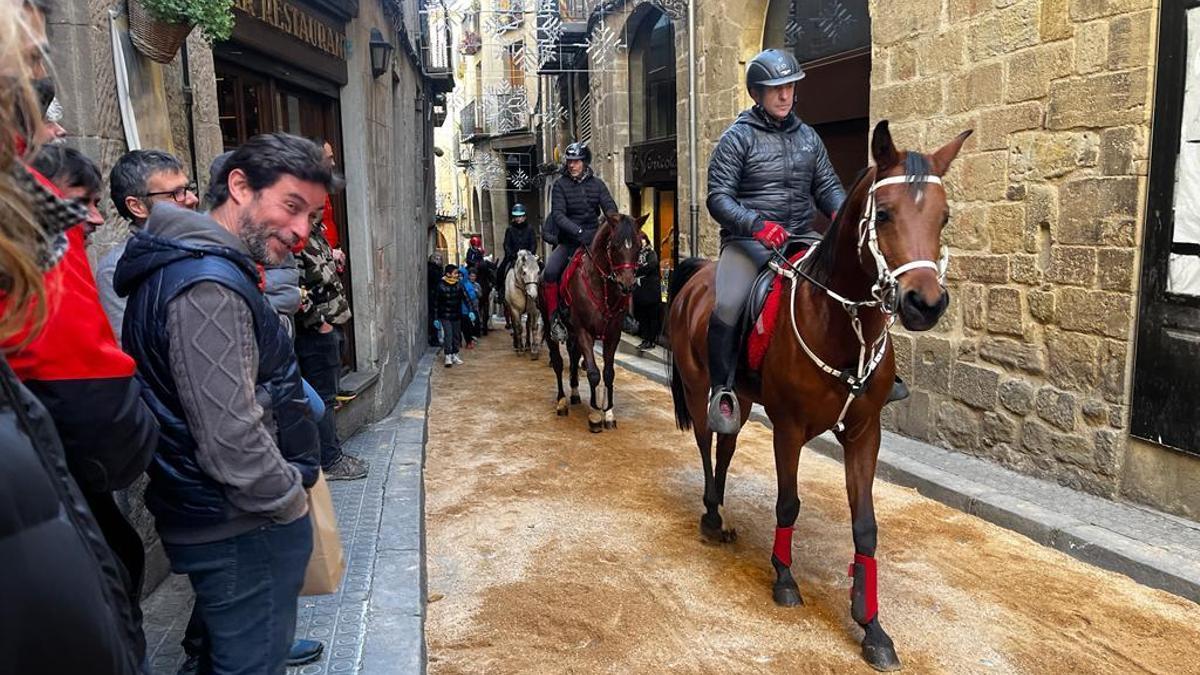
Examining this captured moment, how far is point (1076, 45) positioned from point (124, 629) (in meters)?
5.79

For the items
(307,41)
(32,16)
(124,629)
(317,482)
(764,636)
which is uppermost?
(307,41)

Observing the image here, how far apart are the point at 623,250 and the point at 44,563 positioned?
674 cm

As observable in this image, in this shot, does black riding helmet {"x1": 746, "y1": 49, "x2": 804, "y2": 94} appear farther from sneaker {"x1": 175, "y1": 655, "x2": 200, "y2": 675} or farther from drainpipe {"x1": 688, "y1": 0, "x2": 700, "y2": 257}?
drainpipe {"x1": 688, "y1": 0, "x2": 700, "y2": 257}

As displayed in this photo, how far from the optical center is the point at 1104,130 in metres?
4.86

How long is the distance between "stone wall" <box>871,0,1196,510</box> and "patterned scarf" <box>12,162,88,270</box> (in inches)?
208

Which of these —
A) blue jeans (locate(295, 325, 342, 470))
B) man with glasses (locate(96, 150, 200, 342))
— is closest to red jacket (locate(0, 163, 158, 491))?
man with glasses (locate(96, 150, 200, 342))

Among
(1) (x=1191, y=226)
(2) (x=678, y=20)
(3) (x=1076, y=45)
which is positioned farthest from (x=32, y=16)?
(2) (x=678, y=20)

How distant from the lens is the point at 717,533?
471 centimetres

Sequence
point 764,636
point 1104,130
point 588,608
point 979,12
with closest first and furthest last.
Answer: point 764,636, point 588,608, point 1104,130, point 979,12

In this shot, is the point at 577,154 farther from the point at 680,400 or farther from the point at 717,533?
the point at 717,533

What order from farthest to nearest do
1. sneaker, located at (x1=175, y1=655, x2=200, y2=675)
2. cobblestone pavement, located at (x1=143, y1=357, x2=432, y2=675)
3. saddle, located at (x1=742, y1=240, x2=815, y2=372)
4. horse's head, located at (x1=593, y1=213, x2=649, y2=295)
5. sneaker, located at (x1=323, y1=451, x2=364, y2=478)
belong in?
1. horse's head, located at (x1=593, y1=213, x2=649, y2=295)
2. sneaker, located at (x1=323, y1=451, x2=364, y2=478)
3. saddle, located at (x1=742, y1=240, x2=815, y2=372)
4. cobblestone pavement, located at (x1=143, y1=357, x2=432, y2=675)
5. sneaker, located at (x1=175, y1=655, x2=200, y2=675)

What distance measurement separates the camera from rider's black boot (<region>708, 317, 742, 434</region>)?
4.25 metres

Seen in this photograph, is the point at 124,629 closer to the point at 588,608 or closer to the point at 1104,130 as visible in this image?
the point at 588,608

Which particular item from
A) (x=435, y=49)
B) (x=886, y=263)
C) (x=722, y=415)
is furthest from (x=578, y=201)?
(x=435, y=49)
